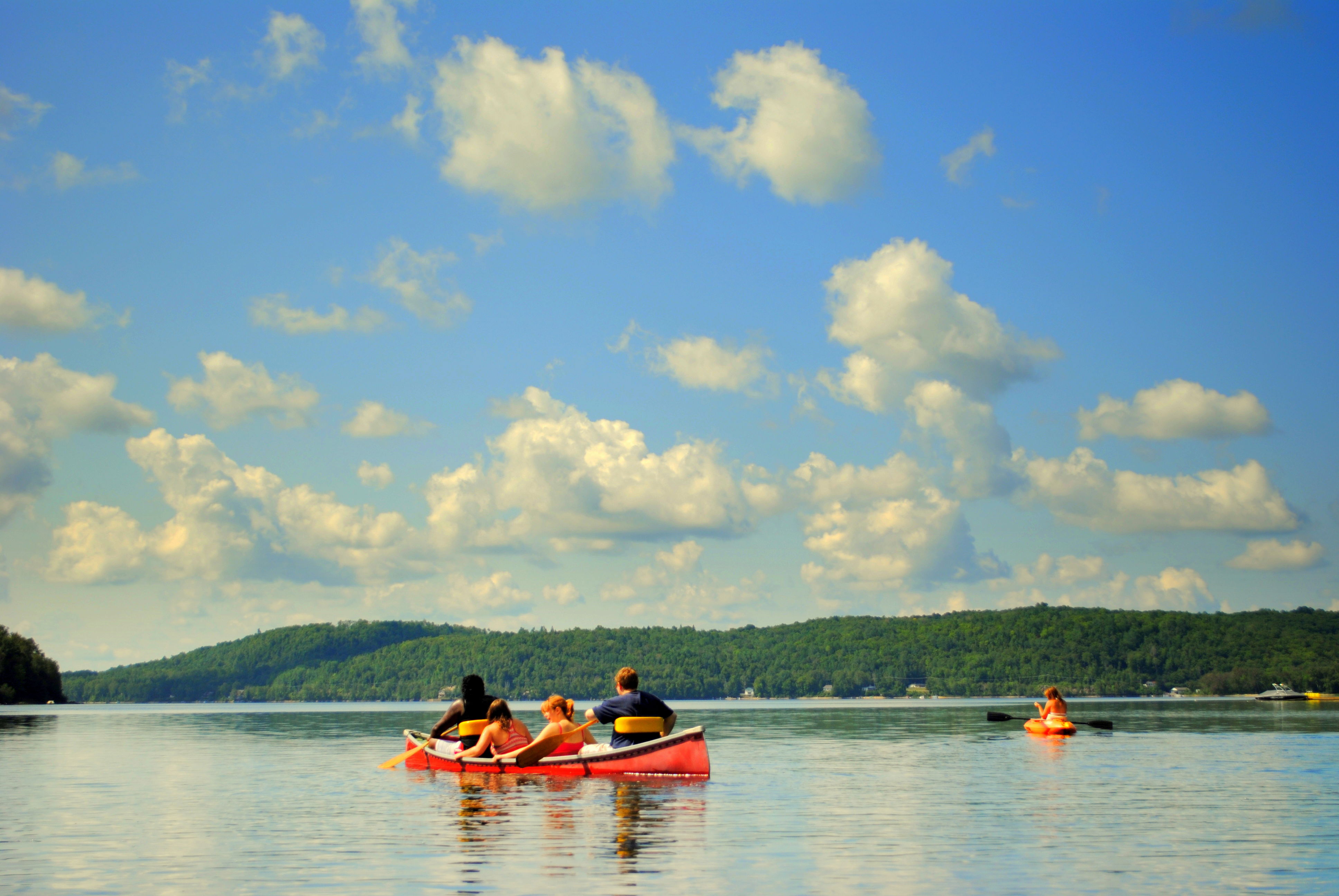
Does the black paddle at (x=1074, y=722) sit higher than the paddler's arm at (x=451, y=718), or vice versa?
the paddler's arm at (x=451, y=718)

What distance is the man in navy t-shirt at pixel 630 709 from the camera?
27219 millimetres

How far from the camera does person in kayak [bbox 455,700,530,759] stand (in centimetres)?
3038

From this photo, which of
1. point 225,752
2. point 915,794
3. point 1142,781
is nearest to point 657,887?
point 915,794

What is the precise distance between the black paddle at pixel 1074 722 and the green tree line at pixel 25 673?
4239 inches

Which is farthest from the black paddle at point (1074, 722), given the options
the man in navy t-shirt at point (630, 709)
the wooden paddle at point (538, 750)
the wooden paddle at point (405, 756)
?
the man in navy t-shirt at point (630, 709)

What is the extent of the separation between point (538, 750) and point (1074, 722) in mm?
44846

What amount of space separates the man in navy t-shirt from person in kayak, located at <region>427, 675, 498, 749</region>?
4.61 metres

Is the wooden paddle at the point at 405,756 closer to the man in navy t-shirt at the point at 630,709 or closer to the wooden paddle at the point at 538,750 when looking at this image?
the wooden paddle at the point at 538,750

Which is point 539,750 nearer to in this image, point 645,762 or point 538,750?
point 538,750

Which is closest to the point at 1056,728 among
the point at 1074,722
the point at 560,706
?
the point at 1074,722

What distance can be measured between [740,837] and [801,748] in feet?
91.7

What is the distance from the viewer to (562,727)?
3005cm

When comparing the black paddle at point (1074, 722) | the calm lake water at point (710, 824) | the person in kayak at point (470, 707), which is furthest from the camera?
the black paddle at point (1074, 722)

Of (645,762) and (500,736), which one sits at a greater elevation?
(500,736)
